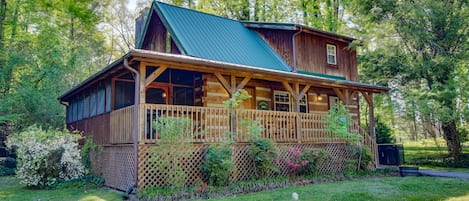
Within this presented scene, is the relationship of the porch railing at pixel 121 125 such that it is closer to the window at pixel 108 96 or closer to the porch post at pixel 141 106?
the porch post at pixel 141 106

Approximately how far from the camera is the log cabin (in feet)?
30.6

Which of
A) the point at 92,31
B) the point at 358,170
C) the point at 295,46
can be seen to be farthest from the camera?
the point at 92,31

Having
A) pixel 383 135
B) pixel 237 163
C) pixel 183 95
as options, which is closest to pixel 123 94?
pixel 183 95

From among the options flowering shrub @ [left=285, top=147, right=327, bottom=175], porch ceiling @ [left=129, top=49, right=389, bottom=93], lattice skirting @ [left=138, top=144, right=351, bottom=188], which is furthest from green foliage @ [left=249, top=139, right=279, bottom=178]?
porch ceiling @ [left=129, top=49, right=389, bottom=93]

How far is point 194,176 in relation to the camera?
934 cm

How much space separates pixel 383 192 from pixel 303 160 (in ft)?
9.55

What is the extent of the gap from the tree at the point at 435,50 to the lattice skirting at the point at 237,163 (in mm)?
6201

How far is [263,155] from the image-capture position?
10.2 m

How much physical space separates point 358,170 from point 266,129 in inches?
168

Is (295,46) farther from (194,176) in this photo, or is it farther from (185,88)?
→ (194,176)

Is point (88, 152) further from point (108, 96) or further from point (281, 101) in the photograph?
point (281, 101)

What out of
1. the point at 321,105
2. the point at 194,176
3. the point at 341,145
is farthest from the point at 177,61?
the point at 321,105

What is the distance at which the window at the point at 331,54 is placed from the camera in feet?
57.8

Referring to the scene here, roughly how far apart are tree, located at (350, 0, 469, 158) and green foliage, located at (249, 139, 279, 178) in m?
9.42
